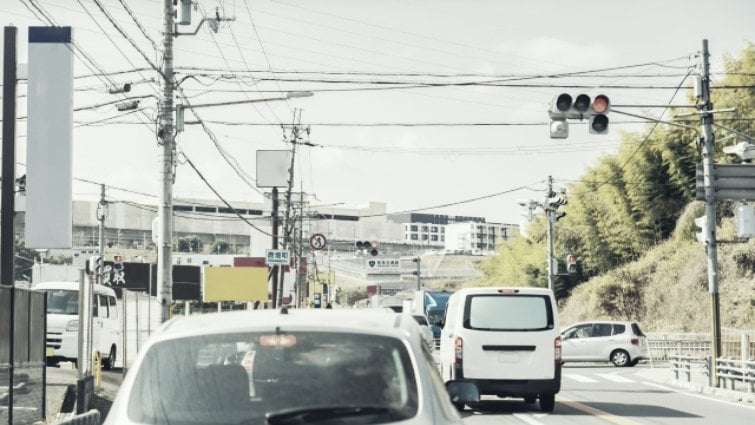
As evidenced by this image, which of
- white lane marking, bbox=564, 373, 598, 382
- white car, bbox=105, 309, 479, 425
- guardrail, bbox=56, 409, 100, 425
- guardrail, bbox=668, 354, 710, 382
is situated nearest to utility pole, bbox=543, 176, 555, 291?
white lane marking, bbox=564, 373, 598, 382

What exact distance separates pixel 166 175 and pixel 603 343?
19.5m

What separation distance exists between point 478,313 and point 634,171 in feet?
124

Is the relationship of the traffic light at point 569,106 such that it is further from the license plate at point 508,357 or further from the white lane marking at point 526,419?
the white lane marking at point 526,419

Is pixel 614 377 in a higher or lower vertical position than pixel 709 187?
lower

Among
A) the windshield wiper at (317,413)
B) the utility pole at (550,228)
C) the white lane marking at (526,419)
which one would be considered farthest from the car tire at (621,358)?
the windshield wiper at (317,413)

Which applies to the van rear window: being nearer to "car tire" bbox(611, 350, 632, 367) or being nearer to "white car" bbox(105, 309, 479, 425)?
"white car" bbox(105, 309, 479, 425)

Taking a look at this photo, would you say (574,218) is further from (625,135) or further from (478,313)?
(478,313)

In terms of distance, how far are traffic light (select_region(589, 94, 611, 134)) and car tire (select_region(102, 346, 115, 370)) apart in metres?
14.1

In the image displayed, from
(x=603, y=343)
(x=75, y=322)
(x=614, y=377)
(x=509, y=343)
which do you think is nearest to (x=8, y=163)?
(x=75, y=322)

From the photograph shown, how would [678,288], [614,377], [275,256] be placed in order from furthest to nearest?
[678,288] → [275,256] → [614,377]

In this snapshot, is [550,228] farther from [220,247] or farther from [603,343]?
[220,247]

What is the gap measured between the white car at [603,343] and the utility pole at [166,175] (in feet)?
59.1

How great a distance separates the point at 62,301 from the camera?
27.8 m

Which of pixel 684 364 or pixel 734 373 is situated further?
pixel 684 364
